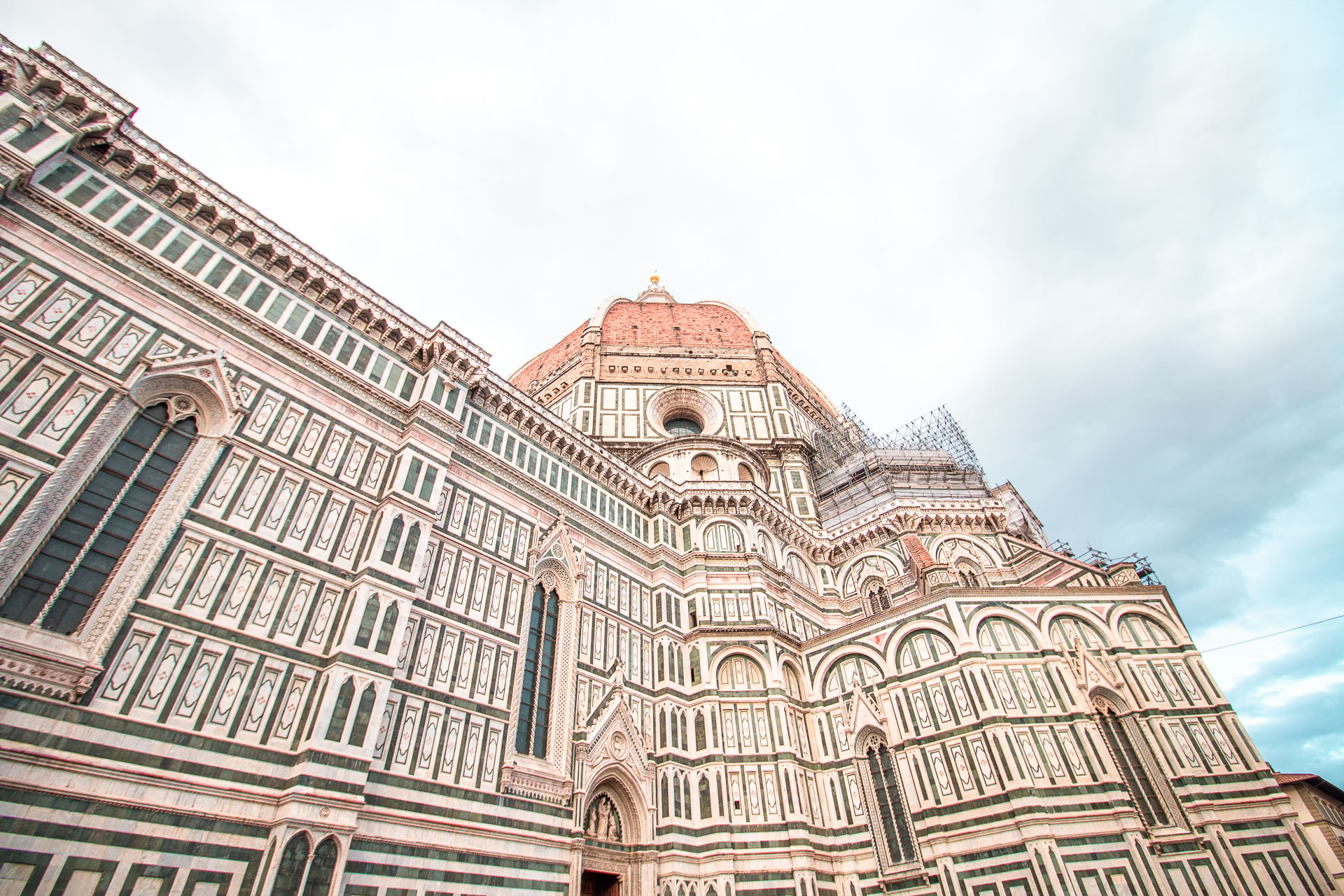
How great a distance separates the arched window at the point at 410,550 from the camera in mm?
14508

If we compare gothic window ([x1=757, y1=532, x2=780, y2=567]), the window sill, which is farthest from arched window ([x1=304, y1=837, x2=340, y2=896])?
gothic window ([x1=757, y1=532, x2=780, y2=567])

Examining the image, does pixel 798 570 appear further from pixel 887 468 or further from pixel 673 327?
pixel 673 327

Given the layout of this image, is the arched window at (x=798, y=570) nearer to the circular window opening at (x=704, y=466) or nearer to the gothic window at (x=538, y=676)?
the circular window opening at (x=704, y=466)

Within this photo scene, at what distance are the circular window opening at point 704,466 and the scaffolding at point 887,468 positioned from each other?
648cm

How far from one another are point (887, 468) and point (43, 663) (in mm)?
27808

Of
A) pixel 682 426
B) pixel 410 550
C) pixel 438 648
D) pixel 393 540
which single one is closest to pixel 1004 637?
pixel 438 648

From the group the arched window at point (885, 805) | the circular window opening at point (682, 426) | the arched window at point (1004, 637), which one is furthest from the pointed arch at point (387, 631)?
the circular window opening at point (682, 426)

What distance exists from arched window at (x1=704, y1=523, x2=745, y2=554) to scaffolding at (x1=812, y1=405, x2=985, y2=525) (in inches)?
283

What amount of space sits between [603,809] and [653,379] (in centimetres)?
2080

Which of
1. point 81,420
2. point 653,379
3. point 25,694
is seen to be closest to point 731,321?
point 653,379

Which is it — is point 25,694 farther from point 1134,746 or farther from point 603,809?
point 1134,746

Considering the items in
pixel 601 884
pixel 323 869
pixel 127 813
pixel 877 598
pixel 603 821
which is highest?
pixel 877 598

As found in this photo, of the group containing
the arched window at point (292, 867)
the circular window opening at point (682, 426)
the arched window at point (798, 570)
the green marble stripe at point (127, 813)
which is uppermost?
the circular window opening at point (682, 426)

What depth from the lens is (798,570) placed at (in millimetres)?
26203
